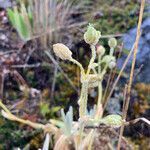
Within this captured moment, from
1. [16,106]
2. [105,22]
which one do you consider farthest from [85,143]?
[105,22]

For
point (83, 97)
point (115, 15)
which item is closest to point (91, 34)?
point (83, 97)

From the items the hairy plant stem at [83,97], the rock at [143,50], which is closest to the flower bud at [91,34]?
the hairy plant stem at [83,97]

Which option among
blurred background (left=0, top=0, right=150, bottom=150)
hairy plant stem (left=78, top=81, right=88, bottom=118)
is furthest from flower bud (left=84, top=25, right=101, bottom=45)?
blurred background (left=0, top=0, right=150, bottom=150)

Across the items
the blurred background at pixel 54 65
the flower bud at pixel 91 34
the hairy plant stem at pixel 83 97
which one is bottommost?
the blurred background at pixel 54 65

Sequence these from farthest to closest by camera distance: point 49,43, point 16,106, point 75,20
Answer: point 75,20, point 49,43, point 16,106

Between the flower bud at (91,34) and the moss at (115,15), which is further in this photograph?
the moss at (115,15)

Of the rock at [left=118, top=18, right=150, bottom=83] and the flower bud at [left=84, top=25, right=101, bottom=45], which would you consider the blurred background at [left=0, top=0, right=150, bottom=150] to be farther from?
the flower bud at [left=84, top=25, right=101, bottom=45]

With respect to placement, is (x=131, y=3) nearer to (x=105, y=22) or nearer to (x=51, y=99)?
(x=105, y=22)

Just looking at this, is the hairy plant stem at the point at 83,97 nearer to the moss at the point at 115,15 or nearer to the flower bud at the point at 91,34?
the flower bud at the point at 91,34

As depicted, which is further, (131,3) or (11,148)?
(131,3)
